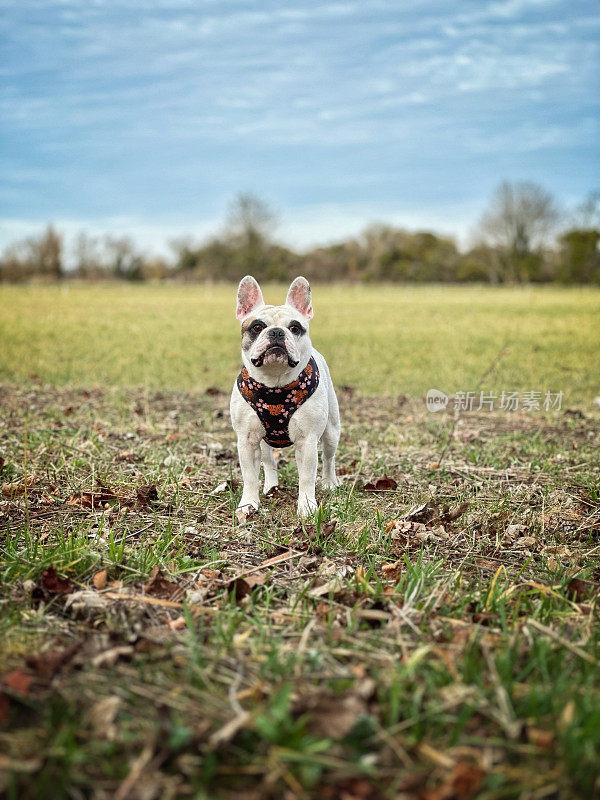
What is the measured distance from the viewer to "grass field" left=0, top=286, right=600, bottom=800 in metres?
1.83

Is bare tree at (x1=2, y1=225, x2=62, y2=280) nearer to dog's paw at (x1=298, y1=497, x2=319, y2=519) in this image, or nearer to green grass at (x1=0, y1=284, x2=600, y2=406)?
green grass at (x1=0, y1=284, x2=600, y2=406)

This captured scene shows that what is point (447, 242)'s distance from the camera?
66.1m

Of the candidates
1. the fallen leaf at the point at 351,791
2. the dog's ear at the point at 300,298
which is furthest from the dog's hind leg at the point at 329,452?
the fallen leaf at the point at 351,791

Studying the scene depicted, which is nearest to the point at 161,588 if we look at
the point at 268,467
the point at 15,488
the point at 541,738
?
the point at 541,738

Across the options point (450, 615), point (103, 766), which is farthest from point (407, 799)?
point (450, 615)

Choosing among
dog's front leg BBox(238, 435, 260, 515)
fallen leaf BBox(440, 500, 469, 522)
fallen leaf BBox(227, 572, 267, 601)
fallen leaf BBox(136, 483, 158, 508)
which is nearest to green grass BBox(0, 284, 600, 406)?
fallen leaf BBox(440, 500, 469, 522)

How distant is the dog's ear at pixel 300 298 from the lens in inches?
159

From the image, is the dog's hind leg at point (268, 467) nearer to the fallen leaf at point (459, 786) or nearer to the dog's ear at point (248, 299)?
the dog's ear at point (248, 299)

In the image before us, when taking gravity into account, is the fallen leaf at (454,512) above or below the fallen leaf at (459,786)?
above

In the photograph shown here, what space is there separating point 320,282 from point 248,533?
55.2m

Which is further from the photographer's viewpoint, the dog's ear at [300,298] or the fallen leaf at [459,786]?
the dog's ear at [300,298]

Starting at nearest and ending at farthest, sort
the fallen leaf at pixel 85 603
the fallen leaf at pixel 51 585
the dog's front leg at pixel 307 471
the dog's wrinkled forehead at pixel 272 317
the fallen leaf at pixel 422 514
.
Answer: the fallen leaf at pixel 85 603 < the fallen leaf at pixel 51 585 < the dog's wrinkled forehead at pixel 272 317 < the dog's front leg at pixel 307 471 < the fallen leaf at pixel 422 514

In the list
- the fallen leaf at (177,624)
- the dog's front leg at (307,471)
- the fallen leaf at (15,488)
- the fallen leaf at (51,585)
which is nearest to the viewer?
the fallen leaf at (177,624)

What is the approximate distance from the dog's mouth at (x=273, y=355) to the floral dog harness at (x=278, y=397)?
245 millimetres
